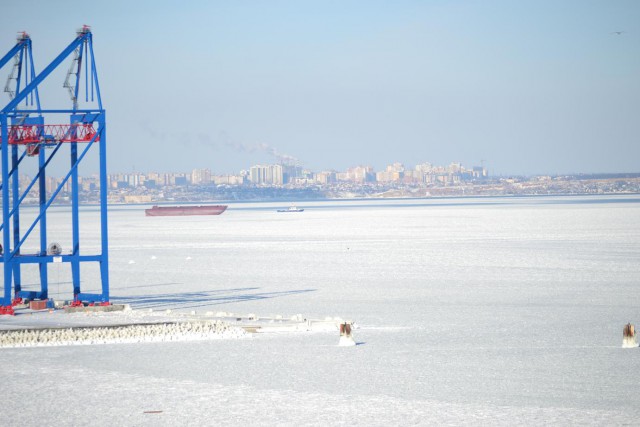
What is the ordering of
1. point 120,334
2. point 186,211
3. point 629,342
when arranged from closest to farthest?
point 629,342 < point 120,334 < point 186,211

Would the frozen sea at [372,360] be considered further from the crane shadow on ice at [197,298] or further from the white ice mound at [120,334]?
the white ice mound at [120,334]

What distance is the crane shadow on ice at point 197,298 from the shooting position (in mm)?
25578

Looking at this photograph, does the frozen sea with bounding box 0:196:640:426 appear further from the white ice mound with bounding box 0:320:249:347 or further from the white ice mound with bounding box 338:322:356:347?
the white ice mound with bounding box 0:320:249:347

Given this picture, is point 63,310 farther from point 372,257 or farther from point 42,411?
point 372,257

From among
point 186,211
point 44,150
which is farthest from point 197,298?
point 186,211

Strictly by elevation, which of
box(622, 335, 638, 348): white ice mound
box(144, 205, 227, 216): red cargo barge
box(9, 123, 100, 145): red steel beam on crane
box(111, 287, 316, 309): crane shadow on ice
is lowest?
box(144, 205, 227, 216): red cargo barge

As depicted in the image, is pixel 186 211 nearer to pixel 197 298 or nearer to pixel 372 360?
pixel 197 298

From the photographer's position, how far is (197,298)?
26.9 m

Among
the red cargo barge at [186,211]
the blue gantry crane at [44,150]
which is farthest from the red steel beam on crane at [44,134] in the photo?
the red cargo barge at [186,211]


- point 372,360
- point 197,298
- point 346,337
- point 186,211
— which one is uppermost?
point 346,337

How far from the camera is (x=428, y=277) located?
3195 cm

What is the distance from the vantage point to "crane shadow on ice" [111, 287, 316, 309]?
25578 mm

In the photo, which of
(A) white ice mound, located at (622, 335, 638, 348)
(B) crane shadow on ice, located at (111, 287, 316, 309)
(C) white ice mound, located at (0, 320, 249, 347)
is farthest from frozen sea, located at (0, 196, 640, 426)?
(C) white ice mound, located at (0, 320, 249, 347)

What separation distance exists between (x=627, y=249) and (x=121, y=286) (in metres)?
23.3
